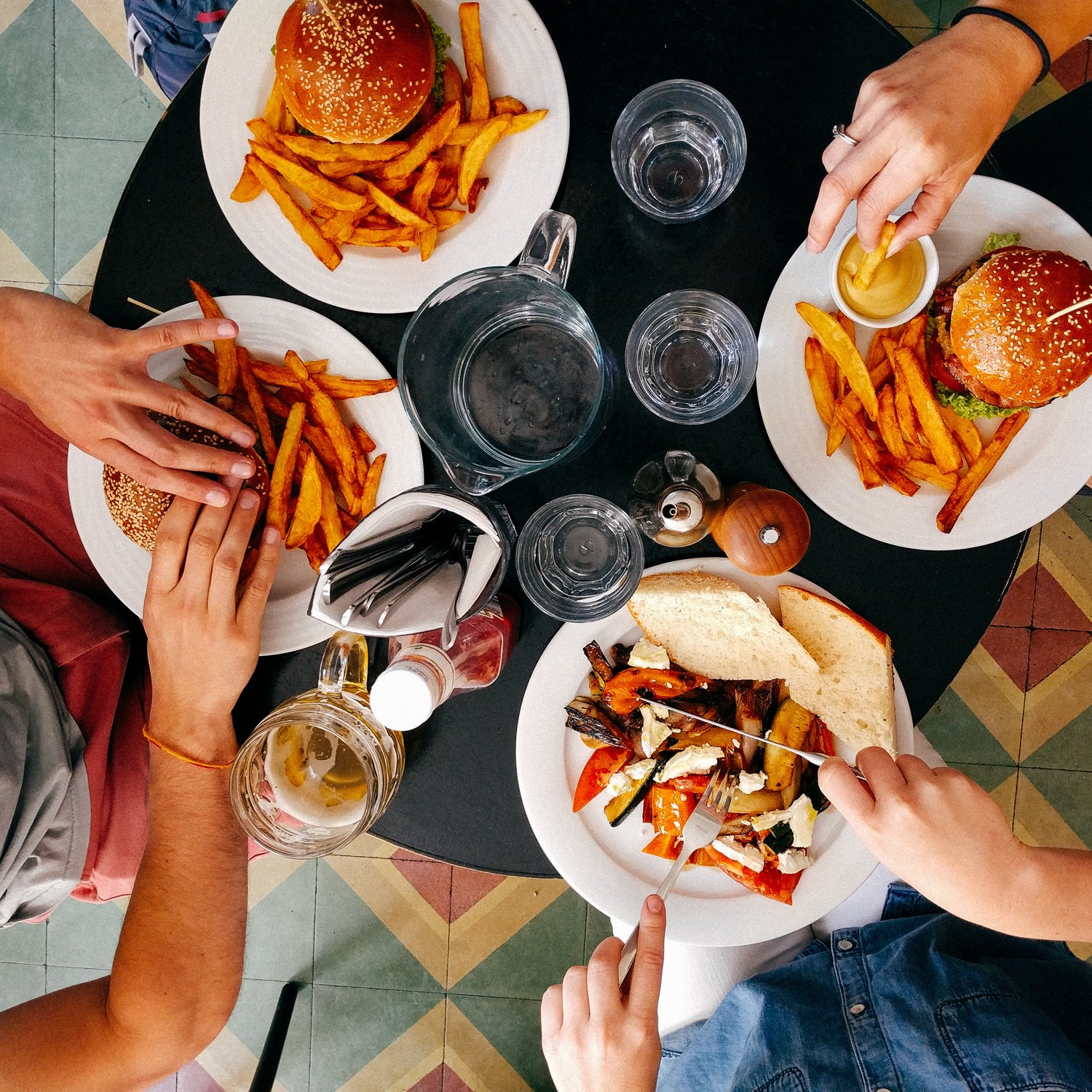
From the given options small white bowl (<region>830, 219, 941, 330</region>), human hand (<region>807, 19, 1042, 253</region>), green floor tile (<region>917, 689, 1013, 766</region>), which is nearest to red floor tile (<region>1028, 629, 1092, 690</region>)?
green floor tile (<region>917, 689, 1013, 766</region>)

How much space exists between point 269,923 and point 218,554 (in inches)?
68.9

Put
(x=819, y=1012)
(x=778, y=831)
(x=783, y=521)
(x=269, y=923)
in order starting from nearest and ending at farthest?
1. (x=783, y=521)
2. (x=778, y=831)
3. (x=819, y=1012)
4. (x=269, y=923)

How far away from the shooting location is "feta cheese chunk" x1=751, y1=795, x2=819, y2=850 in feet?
4.75

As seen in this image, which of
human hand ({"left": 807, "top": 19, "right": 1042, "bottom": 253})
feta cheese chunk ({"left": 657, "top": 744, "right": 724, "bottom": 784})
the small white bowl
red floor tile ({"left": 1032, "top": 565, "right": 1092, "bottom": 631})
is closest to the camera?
human hand ({"left": 807, "top": 19, "right": 1042, "bottom": 253})

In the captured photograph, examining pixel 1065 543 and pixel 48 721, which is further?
pixel 1065 543

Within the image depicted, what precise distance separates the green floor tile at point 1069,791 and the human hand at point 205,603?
233cm

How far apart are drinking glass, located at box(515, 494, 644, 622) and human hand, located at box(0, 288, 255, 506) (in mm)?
508

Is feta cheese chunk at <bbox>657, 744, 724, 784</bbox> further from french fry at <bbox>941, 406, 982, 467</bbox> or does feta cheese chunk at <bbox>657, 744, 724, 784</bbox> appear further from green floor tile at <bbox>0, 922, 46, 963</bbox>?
green floor tile at <bbox>0, 922, 46, 963</bbox>

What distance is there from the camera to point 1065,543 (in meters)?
2.48

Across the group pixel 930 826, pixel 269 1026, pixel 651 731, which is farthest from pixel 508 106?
pixel 269 1026

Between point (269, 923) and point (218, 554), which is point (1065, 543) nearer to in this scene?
point (218, 554)

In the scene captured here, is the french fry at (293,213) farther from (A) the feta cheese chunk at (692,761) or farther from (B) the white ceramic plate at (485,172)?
(A) the feta cheese chunk at (692,761)

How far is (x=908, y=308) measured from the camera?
4.49 feet

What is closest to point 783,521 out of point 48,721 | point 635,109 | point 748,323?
point 748,323
